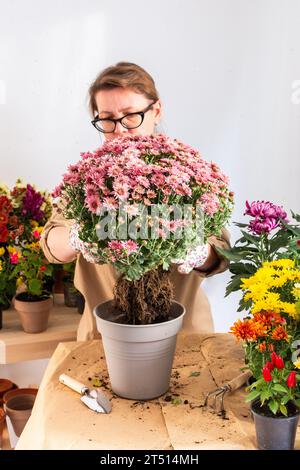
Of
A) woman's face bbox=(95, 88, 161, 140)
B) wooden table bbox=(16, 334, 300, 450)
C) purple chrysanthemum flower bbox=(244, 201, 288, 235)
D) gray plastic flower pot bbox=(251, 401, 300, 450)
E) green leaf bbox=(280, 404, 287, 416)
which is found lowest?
wooden table bbox=(16, 334, 300, 450)

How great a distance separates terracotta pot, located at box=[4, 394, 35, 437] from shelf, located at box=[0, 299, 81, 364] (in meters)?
0.16

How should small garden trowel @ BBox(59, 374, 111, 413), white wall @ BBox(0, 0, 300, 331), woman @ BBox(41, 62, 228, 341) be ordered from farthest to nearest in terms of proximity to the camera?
white wall @ BBox(0, 0, 300, 331) → woman @ BBox(41, 62, 228, 341) → small garden trowel @ BBox(59, 374, 111, 413)

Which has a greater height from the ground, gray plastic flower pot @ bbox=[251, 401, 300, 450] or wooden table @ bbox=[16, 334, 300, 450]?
gray plastic flower pot @ bbox=[251, 401, 300, 450]

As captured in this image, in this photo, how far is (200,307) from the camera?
166 cm

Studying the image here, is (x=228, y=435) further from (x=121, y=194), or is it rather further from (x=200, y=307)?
(x=200, y=307)

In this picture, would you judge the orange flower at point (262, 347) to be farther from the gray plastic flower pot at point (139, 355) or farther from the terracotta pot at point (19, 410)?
the terracotta pot at point (19, 410)

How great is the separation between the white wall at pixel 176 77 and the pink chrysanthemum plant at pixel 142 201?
1.22 metres

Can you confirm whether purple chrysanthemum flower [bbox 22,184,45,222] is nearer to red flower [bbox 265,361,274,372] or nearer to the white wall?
the white wall

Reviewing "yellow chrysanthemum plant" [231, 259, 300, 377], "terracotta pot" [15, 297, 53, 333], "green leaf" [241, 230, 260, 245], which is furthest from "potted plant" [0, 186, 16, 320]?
"yellow chrysanthemum plant" [231, 259, 300, 377]

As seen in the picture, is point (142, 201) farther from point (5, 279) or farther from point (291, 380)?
point (5, 279)

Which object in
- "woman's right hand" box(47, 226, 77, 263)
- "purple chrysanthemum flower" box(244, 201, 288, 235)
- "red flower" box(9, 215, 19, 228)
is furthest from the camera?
"red flower" box(9, 215, 19, 228)

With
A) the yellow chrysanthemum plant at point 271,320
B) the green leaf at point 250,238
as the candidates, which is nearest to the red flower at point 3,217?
the green leaf at point 250,238

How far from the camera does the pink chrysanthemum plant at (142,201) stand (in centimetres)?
95

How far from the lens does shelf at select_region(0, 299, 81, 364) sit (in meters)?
1.71
